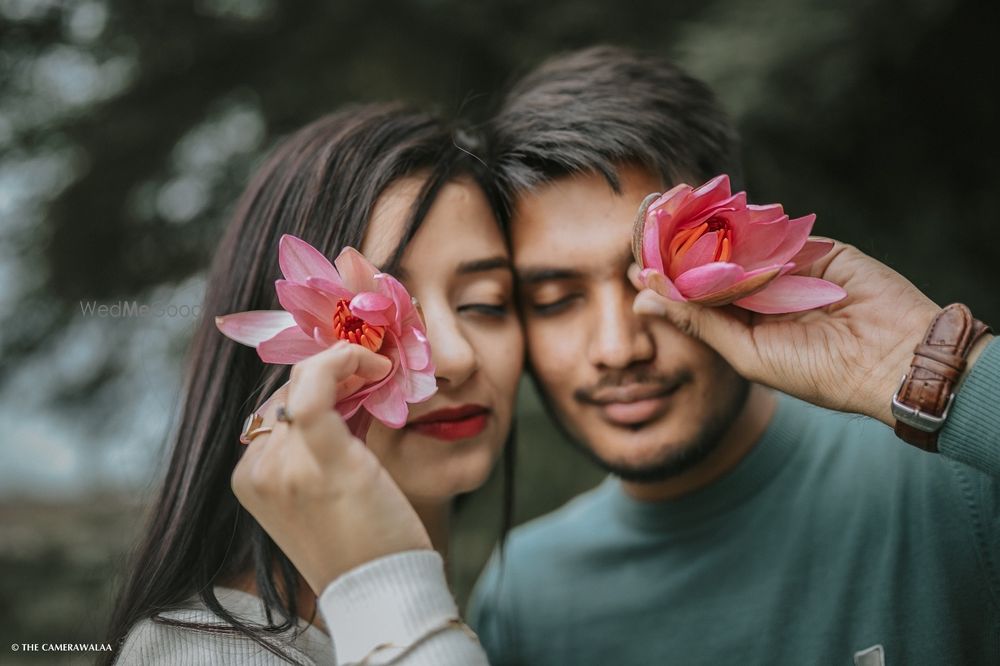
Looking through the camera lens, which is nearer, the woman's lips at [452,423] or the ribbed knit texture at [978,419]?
the ribbed knit texture at [978,419]

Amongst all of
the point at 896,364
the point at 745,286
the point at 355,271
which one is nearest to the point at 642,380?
the point at 745,286

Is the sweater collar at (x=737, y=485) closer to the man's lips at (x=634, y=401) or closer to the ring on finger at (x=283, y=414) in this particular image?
the man's lips at (x=634, y=401)

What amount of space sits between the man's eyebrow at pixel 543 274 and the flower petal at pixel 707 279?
0.41 metres

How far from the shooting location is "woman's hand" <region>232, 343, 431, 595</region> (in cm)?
128

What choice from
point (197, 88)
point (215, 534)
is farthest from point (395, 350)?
point (197, 88)

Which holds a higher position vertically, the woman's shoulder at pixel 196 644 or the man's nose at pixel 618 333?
the man's nose at pixel 618 333

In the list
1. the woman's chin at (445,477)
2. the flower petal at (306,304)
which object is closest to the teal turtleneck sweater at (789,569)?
the woman's chin at (445,477)

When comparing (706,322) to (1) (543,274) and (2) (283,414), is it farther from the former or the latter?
(2) (283,414)

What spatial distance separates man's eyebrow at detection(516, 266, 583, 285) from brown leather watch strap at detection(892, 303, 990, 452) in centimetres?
82

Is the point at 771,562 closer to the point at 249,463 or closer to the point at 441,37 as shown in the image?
the point at 249,463

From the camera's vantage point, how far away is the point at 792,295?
5.47 ft

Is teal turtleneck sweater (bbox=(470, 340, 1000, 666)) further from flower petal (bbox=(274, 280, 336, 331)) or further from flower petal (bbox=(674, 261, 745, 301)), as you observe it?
flower petal (bbox=(274, 280, 336, 331))

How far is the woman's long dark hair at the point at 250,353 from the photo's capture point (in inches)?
68.2

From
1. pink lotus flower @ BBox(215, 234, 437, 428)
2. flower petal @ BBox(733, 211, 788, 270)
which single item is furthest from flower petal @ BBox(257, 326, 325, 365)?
flower petal @ BBox(733, 211, 788, 270)
